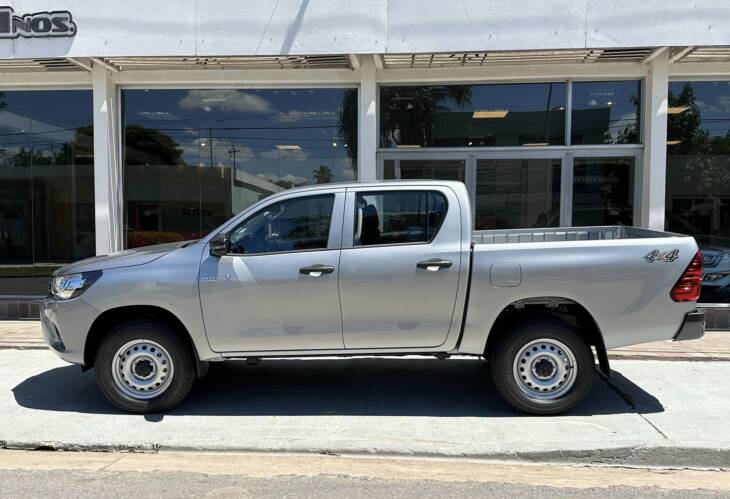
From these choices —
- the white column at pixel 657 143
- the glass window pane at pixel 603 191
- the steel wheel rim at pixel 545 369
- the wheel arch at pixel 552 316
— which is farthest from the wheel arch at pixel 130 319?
the white column at pixel 657 143

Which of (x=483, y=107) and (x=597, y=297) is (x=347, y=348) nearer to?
(x=597, y=297)

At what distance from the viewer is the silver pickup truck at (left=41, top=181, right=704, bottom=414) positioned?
4965 mm

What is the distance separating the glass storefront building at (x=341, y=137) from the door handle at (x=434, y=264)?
4.15 m

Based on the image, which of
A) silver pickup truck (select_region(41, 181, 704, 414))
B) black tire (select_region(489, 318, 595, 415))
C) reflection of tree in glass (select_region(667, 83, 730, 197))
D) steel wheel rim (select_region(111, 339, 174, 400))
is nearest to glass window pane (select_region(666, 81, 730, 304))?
reflection of tree in glass (select_region(667, 83, 730, 197))

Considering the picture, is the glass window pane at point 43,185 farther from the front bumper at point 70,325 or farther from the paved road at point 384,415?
the front bumper at point 70,325

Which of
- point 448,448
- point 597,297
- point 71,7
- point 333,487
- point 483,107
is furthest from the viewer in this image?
point 483,107

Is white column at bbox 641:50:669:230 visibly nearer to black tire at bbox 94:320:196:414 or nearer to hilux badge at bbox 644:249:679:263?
hilux badge at bbox 644:249:679:263

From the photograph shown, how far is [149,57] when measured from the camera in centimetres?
832

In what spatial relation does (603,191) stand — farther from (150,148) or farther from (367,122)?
(150,148)

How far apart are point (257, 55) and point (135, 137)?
3028mm

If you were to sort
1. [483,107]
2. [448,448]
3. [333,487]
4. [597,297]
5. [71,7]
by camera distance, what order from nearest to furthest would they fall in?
[333,487]
[448,448]
[597,297]
[71,7]
[483,107]

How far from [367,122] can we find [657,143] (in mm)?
4224

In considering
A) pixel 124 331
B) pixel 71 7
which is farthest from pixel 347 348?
pixel 71 7

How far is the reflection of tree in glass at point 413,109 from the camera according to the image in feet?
30.9
